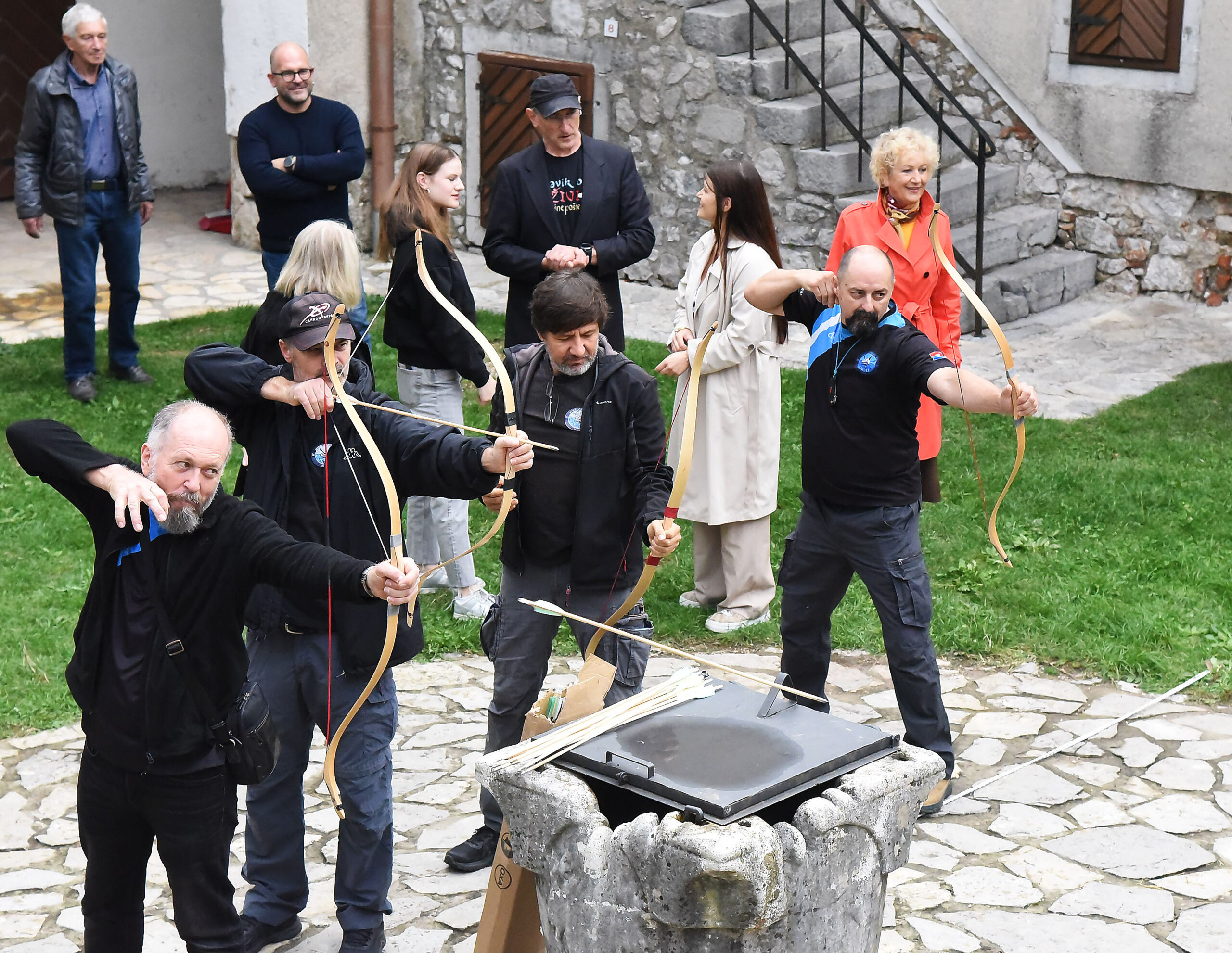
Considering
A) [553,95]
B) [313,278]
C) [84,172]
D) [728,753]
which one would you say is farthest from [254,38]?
[728,753]

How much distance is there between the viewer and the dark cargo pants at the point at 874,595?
465cm

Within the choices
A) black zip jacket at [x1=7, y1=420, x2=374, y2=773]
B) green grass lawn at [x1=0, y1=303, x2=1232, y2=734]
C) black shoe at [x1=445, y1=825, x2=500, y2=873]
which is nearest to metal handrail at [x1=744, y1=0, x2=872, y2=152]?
green grass lawn at [x1=0, y1=303, x2=1232, y2=734]

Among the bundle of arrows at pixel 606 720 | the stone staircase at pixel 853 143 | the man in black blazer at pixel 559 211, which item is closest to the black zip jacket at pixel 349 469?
the bundle of arrows at pixel 606 720

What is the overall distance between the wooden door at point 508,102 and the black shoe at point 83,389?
12.3ft

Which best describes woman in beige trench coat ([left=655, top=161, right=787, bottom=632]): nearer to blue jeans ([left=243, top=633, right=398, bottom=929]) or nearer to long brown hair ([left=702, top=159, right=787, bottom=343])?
long brown hair ([left=702, top=159, right=787, bottom=343])

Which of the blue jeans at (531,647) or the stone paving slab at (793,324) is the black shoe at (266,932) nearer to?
the blue jeans at (531,647)

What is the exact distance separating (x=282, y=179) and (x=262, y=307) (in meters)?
3.79

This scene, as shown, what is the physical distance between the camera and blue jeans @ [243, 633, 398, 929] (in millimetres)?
3990

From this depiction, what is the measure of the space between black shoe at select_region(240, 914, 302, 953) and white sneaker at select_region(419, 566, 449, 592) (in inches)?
95.4

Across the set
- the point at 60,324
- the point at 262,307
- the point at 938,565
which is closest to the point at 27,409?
the point at 60,324

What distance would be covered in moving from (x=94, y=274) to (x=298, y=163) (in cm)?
137

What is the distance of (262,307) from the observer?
4.68 meters

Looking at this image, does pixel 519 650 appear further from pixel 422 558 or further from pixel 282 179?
pixel 282 179

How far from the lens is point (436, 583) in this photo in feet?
21.6
